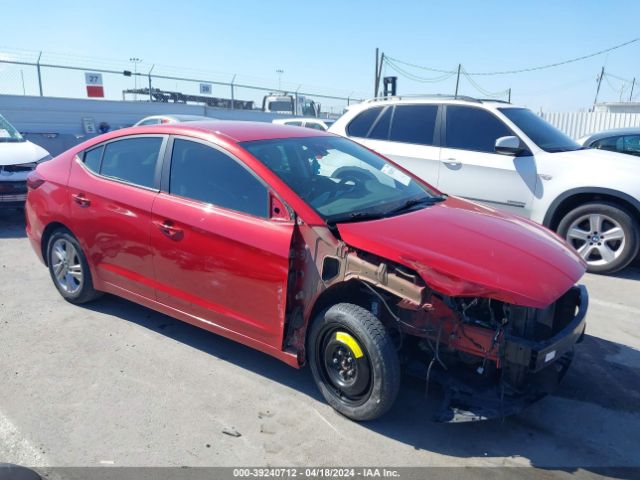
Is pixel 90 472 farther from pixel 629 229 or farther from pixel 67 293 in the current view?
pixel 629 229

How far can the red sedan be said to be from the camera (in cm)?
284

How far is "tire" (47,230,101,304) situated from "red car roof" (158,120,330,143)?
1.39 metres

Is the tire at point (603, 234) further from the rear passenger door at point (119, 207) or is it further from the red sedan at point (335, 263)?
the rear passenger door at point (119, 207)

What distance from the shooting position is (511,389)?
2.91 m

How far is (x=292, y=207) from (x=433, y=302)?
3.43 feet

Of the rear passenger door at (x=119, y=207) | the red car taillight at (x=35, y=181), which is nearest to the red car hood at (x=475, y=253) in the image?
the rear passenger door at (x=119, y=207)

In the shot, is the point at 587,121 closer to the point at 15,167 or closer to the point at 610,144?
the point at 610,144

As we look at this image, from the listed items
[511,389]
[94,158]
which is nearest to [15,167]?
[94,158]

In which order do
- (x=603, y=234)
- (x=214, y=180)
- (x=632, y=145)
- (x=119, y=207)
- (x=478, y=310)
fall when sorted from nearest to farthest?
(x=478, y=310) < (x=214, y=180) < (x=119, y=207) < (x=603, y=234) < (x=632, y=145)

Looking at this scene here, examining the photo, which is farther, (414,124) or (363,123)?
(363,123)

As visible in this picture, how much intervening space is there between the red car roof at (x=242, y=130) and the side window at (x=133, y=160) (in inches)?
7.1

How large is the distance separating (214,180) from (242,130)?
52 centimetres

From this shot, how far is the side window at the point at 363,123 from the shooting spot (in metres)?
7.32

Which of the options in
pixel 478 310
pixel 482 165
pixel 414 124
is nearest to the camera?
pixel 478 310
